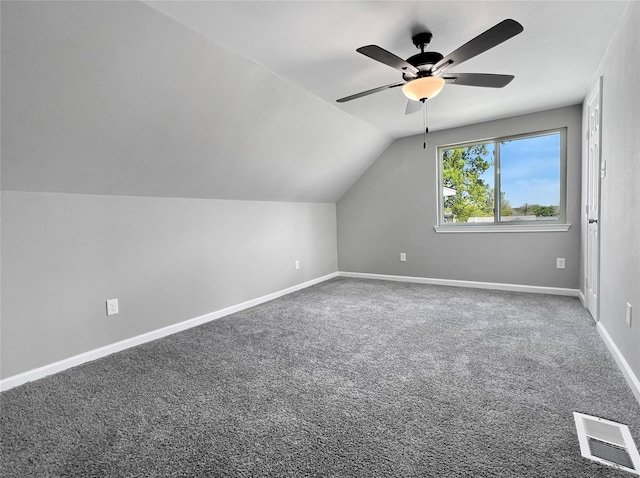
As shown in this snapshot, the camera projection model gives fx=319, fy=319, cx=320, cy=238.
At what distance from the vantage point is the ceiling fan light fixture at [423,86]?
2.04 m

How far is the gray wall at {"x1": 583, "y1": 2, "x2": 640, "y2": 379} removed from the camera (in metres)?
1.68

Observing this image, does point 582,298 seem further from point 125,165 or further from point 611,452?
point 125,165

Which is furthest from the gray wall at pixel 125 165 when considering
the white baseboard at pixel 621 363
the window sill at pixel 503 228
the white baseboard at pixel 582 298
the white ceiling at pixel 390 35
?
the white baseboard at pixel 582 298

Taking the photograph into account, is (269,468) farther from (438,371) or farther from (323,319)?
(323,319)

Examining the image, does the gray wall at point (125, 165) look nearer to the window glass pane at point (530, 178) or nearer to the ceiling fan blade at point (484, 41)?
the ceiling fan blade at point (484, 41)

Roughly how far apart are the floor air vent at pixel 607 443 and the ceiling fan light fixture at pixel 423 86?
196cm

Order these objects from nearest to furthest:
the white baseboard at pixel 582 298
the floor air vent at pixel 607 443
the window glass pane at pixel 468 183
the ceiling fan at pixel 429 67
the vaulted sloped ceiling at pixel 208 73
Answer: the floor air vent at pixel 607 443
the vaulted sloped ceiling at pixel 208 73
the ceiling fan at pixel 429 67
the white baseboard at pixel 582 298
the window glass pane at pixel 468 183

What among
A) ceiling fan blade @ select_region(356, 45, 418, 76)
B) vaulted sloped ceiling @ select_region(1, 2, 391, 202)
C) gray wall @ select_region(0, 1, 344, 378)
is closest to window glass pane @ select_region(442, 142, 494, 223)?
gray wall @ select_region(0, 1, 344, 378)

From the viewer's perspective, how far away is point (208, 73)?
86.3 inches

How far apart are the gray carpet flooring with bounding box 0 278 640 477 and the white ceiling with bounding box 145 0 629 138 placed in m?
2.13

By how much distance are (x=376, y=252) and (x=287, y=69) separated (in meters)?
3.14

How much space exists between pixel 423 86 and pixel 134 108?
1.88m

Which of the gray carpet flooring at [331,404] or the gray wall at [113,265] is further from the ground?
the gray wall at [113,265]

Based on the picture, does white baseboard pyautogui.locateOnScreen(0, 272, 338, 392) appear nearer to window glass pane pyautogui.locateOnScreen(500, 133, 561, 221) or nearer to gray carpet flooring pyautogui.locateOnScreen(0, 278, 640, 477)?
gray carpet flooring pyautogui.locateOnScreen(0, 278, 640, 477)
